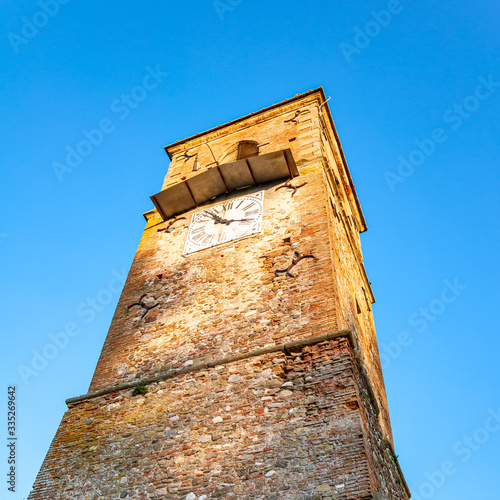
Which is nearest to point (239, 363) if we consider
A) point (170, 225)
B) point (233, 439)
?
point (233, 439)

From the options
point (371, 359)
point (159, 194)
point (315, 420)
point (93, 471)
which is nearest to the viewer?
point (315, 420)

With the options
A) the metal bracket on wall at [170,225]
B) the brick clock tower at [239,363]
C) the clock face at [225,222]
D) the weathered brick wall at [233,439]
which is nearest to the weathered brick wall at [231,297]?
the brick clock tower at [239,363]

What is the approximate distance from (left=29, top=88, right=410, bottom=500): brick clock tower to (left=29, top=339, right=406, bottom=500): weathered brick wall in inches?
0.6

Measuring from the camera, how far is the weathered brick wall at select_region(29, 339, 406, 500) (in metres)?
5.43

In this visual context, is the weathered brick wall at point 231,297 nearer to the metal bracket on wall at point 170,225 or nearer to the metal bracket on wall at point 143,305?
the metal bracket on wall at point 143,305

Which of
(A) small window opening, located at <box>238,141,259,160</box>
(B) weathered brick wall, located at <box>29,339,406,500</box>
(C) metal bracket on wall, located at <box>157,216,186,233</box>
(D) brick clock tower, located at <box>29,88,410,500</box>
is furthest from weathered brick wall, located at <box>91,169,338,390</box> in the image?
(A) small window opening, located at <box>238,141,259,160</box>

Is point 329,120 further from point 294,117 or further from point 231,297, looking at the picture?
point 231,297

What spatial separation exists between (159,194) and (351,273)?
416cm

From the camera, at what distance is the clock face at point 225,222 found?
9414mm

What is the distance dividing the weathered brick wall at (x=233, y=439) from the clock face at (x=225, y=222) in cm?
302

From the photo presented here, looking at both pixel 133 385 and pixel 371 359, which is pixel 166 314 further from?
pixel 371 359

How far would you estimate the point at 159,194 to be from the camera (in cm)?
1080

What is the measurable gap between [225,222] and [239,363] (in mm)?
3586

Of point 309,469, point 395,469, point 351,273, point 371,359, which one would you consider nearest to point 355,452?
point 309,469
